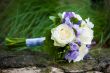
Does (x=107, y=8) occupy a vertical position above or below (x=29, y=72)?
above

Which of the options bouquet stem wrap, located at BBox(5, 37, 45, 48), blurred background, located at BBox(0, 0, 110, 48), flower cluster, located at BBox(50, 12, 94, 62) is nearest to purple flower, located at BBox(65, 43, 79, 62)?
flower cluster, located at BBox(50, 12, 94, 62)

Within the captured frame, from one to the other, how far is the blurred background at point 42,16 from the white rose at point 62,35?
0.59m

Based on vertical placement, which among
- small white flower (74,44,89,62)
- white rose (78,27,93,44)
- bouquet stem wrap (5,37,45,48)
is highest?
white rose (78,27,93,44)

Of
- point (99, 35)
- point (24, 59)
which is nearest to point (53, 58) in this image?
point (24, 59)

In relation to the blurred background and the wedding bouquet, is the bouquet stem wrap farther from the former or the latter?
the blurred background

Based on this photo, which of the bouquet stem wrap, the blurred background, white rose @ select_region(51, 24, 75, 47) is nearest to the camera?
white rose @ select_region(51, 24, 75, 47)

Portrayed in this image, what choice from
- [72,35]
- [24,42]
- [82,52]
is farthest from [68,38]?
[24,42]

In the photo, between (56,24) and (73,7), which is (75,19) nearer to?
(56,24)

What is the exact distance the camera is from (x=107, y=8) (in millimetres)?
2807

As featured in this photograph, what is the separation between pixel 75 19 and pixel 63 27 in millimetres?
92

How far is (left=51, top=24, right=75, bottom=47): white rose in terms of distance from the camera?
75.2 inches

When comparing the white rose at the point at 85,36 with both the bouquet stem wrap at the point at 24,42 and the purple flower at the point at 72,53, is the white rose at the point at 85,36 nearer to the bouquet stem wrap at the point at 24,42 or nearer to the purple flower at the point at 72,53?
the purple flower at the point at 72,53

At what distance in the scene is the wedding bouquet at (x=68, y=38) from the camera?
1.92 m

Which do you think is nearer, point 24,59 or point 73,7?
point 24,59
